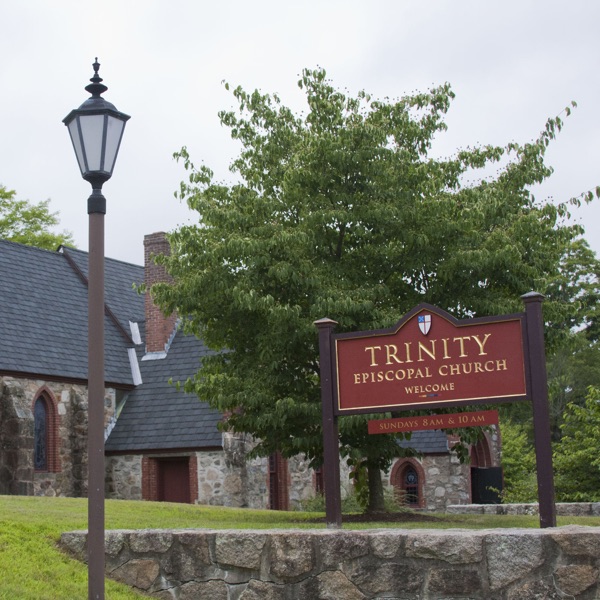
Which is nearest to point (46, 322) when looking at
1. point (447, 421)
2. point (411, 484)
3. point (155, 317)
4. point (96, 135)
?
point (155, 317)

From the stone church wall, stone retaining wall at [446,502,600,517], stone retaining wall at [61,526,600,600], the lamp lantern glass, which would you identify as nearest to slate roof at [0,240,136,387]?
the stone church wall

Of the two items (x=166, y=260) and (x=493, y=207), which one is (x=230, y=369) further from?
(x=493, y=207)

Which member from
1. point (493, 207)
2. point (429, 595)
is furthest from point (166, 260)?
point (429, 595)

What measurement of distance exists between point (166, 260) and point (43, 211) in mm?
28315

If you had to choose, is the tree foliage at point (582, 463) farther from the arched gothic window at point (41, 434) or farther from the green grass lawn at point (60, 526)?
the arched gothic window at point (41, 434)

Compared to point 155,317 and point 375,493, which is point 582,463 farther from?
point 155,317

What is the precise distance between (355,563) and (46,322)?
1898 cm

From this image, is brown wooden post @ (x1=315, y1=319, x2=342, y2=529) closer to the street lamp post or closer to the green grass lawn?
the green grass lawn

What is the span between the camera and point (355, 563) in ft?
32.6

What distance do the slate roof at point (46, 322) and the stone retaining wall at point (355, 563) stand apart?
14.5 m

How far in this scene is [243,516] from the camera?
1644 cm

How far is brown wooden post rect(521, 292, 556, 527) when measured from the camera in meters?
10.8

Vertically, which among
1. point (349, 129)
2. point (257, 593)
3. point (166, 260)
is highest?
point (349, 129)

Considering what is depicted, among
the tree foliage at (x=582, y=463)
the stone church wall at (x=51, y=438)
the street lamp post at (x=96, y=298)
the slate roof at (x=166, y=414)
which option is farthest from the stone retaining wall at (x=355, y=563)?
the slate roof at (x=166, y=414)
